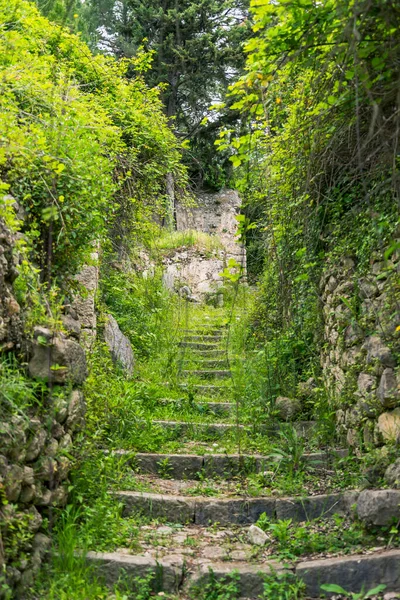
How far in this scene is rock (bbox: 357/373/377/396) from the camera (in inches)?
154

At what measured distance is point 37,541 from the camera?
297 centimetres

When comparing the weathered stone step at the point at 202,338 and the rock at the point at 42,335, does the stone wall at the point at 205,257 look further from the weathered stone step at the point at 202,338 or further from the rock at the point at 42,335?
the rock at the point at 42,335

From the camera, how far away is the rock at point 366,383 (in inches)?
154

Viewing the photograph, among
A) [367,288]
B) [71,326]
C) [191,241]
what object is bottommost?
[71,326]

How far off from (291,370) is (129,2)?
11.9m

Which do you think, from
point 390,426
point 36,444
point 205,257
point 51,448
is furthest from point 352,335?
point 205,257

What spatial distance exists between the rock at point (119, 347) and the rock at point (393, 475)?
10.9ft

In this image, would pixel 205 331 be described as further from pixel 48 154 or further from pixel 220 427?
pixel 48 154

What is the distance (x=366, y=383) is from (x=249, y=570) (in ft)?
4.88

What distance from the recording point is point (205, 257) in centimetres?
1295

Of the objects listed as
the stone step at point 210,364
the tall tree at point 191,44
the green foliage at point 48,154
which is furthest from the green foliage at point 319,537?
the tall tree at point 191,44

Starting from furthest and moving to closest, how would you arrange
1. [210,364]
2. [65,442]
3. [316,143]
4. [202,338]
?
[202,338], [210,364], [65,442], [316,143]

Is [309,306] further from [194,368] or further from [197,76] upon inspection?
[197,76]

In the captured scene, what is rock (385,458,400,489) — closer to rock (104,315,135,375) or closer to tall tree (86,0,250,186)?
rock (104,315,135,375)
